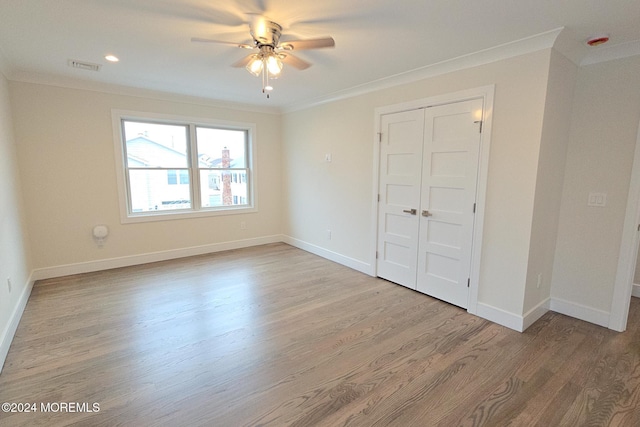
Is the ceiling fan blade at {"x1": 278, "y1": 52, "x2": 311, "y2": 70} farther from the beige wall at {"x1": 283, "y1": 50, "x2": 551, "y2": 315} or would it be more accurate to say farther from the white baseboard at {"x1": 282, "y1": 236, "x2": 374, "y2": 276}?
the white baseboard at {"x1": 282, "y1": 236, "x2": 374, "y2": 276}

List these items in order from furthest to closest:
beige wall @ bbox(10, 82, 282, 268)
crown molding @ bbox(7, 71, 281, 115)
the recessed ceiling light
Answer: beige wall @ bbox(10, 82, 282, 268) → crown molding @ bbox(7, 71, 281, 115) → the recessed ceiling light

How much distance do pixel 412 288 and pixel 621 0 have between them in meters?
2.87

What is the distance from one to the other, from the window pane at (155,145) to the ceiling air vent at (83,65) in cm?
104

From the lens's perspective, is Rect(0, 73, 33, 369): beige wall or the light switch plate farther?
the light switch plate

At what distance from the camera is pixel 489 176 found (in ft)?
9.12

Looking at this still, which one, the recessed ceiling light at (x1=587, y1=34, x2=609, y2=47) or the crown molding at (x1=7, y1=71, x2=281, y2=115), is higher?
the crown molding at (x1=7, y1=71, x2=281, y2=115)

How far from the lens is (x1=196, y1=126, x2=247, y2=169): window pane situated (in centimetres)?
494

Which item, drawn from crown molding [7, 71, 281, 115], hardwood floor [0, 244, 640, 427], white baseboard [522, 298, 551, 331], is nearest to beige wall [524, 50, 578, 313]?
white baseboard [522, 298, 551, 331]

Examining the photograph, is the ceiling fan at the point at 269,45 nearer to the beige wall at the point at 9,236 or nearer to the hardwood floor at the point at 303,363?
the hardwood floor at the point at 303,363

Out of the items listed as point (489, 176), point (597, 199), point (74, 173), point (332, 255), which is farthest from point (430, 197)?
point (74, 173)

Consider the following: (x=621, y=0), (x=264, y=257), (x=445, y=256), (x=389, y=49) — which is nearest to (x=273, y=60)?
(x=389, y=49)

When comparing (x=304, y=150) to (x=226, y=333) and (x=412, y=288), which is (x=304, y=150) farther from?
(x=226, y=333)

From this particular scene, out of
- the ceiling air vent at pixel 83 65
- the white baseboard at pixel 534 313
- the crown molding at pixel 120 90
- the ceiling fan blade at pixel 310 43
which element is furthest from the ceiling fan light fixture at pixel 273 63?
the white baseboard at pixel 534 313

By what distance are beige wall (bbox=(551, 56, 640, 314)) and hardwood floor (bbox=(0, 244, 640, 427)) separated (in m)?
0.41
